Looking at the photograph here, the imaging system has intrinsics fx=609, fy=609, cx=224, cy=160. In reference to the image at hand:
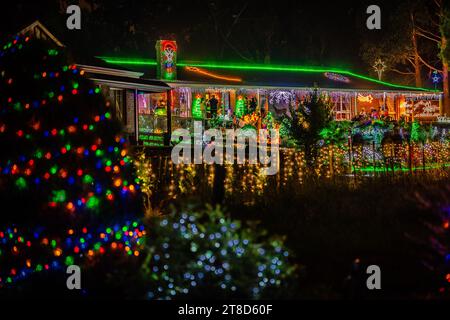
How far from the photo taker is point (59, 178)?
604 centimetres

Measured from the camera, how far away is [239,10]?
49.0 metres

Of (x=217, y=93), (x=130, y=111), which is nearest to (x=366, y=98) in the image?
(x=217, y=93)

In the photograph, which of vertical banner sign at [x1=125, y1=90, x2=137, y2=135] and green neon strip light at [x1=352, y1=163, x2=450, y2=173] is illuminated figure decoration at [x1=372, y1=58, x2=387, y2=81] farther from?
green neon strip light at [x1=352, y1=163, x2=450, y2=173]

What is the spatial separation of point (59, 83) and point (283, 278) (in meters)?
3.20

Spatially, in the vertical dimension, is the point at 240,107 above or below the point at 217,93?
below

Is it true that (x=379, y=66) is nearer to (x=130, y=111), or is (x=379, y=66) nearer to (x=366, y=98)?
(x=366, y=98)

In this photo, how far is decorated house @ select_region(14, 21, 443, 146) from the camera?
23422 mm

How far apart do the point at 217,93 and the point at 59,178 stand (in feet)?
83.3

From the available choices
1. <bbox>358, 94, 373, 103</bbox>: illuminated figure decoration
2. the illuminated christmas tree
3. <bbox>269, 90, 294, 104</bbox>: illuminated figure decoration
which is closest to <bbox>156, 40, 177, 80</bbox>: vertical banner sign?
<bbox>269, 90, 294, 104</bbox>: illuminated figure decoration

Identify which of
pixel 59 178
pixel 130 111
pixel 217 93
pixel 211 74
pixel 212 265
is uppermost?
pixel 211 74

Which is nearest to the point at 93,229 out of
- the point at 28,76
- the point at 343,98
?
the point at 28,76

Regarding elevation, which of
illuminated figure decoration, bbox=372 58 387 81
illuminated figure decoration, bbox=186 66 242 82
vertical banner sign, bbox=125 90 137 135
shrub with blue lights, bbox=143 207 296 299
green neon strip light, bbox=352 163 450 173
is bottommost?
shrub with blue lights, bbox=143 207 296 299

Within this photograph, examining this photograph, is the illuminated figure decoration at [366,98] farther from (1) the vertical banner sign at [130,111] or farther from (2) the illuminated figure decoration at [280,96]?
(1) the vertical banner sign at [130,111]

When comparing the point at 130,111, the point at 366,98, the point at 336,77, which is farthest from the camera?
the point at 366,98
